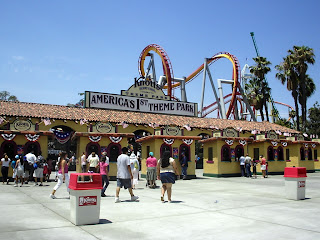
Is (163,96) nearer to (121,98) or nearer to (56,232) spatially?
(121,98)

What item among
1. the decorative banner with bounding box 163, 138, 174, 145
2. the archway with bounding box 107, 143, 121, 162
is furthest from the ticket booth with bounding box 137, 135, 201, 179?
the archway with bounding box 107, 143, 121, 162

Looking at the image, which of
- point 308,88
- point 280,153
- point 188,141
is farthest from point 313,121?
point 188,141

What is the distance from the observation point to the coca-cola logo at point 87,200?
21.6ft

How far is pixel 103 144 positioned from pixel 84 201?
41.9 ft

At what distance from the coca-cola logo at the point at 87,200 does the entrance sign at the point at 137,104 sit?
24765mm

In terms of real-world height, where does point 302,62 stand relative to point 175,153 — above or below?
above

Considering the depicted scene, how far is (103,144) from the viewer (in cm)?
1925

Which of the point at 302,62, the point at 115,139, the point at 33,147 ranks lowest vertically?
the point at 33,147

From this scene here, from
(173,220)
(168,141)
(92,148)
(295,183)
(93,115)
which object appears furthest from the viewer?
(93,115)

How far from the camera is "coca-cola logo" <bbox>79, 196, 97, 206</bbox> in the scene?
21.6ft

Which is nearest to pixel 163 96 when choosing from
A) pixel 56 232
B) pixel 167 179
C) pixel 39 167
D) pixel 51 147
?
pixel 51 147

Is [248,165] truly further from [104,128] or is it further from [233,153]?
[104,128]

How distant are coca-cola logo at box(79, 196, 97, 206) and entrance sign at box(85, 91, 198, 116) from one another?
24765 mm

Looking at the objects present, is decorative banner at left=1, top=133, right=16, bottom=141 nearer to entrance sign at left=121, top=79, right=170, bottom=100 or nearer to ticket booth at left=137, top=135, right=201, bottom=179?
ticket booth at left=137, top=135, right=201, bottom=179
